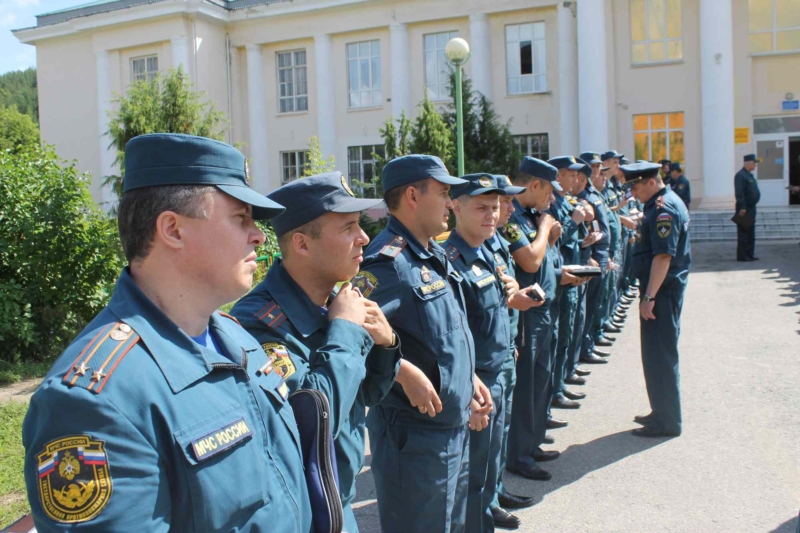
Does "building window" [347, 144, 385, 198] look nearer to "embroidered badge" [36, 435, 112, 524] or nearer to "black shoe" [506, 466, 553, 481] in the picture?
"black shoe" [506, 466, 553, 481]

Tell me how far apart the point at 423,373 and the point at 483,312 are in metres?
0.89

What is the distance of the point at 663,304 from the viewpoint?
18.4 ft

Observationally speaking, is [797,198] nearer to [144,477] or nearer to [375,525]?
[375,525]

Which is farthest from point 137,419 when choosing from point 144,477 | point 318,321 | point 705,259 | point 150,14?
point 150,14

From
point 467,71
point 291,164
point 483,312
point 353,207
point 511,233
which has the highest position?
point 467,71

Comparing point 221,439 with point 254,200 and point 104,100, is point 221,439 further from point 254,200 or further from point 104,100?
point 104,100

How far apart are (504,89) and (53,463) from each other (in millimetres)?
26516

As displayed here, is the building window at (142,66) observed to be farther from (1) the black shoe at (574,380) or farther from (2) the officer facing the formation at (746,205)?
(1) the black shoe at (574,380)

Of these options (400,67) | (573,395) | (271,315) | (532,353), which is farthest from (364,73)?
(271,315)

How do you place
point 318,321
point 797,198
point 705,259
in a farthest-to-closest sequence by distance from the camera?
point 797,198, point 705,259, point 318,321

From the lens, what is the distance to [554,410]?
6363 mm

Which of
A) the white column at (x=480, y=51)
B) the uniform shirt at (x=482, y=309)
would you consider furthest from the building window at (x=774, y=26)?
the uniform shirt at (x=482, y=309)

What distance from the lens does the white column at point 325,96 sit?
2842cm

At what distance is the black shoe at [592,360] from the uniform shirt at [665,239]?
2.44m
